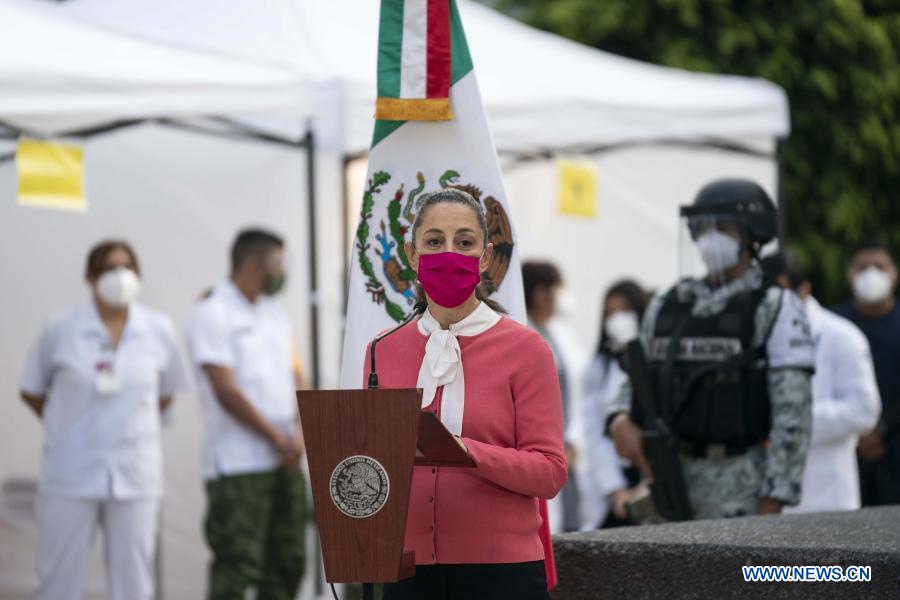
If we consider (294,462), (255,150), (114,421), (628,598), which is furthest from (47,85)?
(628,598)

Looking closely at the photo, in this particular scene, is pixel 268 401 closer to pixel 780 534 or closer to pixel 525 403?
pixel 780 534

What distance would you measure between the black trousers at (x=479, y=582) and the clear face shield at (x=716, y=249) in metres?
2.00

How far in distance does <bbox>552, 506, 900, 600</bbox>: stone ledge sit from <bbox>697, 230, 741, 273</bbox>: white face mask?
39.5 inches

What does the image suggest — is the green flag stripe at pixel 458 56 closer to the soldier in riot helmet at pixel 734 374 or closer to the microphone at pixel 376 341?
the microphone at pixel 376 341

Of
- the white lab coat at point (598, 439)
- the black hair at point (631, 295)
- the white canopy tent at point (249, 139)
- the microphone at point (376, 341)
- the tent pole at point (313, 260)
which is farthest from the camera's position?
the black hair at point (631, 295)

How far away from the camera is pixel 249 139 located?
8258 millimetres

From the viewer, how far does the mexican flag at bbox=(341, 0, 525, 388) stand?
3844 millimetres

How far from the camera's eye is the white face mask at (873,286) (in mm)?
8078

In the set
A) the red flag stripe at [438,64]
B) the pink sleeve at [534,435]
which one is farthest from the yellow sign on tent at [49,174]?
the pink sleeve at [534,435]

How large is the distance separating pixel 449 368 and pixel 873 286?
18.3 ft

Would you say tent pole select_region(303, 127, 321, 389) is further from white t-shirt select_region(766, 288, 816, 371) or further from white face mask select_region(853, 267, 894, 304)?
white face mask select_region(853, 267, 894, 304)

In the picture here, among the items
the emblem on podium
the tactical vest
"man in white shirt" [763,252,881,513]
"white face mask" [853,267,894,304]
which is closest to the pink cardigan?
the emblem on podium

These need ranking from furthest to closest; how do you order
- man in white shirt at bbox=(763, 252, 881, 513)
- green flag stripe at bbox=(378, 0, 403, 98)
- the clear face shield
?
1. man in white shirt at bbox=(763, 252, 881, 513)
2. the clear face shield
3. green flag stripe at bbox=(378, 0, 403, 98)

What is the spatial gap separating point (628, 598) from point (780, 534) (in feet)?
1.31
